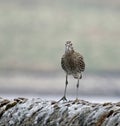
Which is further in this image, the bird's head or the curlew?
the curlew

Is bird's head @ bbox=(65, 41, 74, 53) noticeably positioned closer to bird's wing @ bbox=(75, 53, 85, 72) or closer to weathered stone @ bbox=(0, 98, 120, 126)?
bird's wing @ bbox=(75, 53, 85, 72)

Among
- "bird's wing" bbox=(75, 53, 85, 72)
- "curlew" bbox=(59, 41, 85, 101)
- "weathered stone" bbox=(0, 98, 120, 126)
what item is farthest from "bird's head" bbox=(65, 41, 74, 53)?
"weathered stone" bbox=(0, 98, 120, 126)

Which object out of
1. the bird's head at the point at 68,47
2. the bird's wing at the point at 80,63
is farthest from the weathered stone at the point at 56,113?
the bird's wing at the point at 80,63

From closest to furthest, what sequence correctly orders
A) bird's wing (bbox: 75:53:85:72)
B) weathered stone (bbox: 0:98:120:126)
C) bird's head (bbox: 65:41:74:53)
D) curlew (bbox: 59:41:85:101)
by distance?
1. weathered stone (bbox: 0:98:120:126)
2. bird's head (bbox: 65:41:74:53)
3. curlew (bbox: 59:41:85:101)
4. bird's wing (bbox: 75:53:85:72)

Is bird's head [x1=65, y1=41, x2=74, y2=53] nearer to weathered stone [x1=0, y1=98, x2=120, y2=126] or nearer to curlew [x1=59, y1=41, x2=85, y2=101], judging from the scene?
curlew [x1=59, y1=41, x2=85, y2=101]

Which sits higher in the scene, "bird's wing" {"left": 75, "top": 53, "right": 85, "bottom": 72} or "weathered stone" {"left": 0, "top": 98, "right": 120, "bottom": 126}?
"bird's wing" {"left": 75, "top": 53, "right": 85, "bottom": 72}

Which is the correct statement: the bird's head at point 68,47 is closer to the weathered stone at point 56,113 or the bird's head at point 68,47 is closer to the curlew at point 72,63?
the curlew at point 72,63

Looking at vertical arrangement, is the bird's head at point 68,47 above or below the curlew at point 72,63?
above

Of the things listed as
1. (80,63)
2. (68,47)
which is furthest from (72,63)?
(68,47)

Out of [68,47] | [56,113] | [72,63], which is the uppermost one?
[68,47]

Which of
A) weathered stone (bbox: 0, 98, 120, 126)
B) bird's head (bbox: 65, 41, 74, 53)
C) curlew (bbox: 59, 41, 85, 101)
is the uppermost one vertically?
bird's head (bbox: 65, 41, 74, 53)

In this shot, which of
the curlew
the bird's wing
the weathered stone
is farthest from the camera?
the bird's wing

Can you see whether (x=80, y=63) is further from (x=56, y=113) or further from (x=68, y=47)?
(x=56, y=113)

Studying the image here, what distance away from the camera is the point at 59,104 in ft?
48.8
